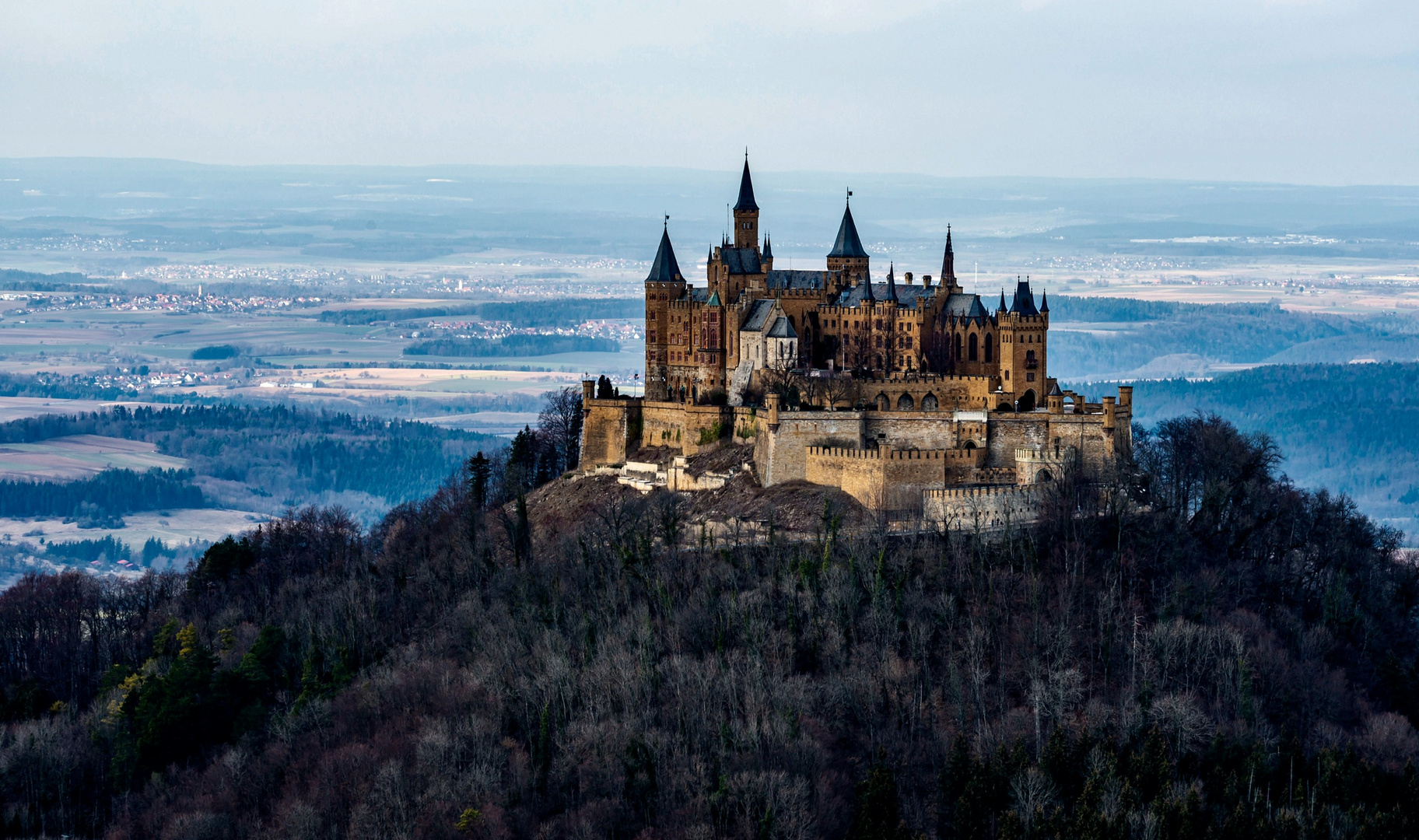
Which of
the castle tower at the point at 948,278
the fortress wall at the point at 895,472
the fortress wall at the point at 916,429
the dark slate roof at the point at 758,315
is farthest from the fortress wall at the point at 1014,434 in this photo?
the dark slate roof at the point at 758,315

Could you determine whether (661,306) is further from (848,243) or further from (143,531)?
(143,531)

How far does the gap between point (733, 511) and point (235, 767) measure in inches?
833

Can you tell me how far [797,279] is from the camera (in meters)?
91.2

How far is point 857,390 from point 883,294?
17.6 feet

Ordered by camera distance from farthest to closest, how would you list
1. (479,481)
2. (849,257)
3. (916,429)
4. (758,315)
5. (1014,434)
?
(479,481) → (849,257) → (758,315) → (916,429) → (1014,434)

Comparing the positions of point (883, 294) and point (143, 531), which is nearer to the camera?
point (883, 294)

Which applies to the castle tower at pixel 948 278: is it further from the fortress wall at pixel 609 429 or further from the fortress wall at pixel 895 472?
the fortress wall at pixel 609 429

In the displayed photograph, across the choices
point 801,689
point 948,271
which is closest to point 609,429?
point 948,271

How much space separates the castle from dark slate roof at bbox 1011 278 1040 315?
113mm

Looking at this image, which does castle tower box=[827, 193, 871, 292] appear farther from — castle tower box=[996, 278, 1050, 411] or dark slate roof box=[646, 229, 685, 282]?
castle tower box=[996, 278, 1050, 411]

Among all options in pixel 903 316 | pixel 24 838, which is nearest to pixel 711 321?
pixel 903 316

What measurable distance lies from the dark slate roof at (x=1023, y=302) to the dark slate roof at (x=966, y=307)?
63.7 inches

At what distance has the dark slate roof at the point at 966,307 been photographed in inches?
3398

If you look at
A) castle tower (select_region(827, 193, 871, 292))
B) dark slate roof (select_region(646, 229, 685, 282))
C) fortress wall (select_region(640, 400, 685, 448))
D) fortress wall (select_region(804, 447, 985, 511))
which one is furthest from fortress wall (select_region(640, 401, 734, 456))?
Answer: castle tower (select_region(827, 193, 871, 292))
